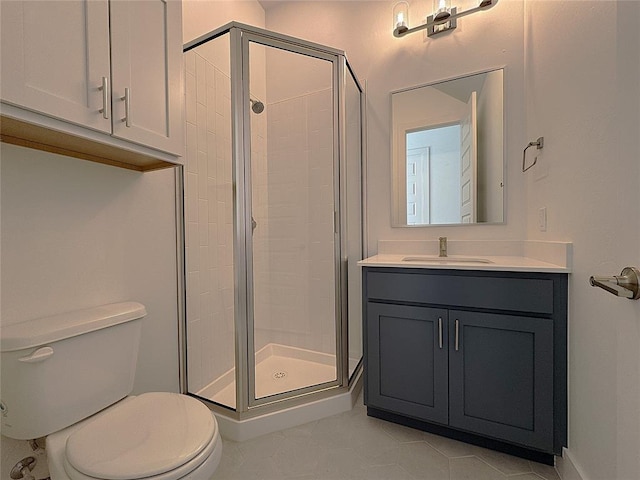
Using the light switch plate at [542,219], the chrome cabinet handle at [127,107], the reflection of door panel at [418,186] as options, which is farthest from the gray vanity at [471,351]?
the chrome cabinet handle at [127,107]

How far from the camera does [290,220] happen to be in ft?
7.36

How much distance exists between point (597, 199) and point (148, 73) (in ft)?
5.50

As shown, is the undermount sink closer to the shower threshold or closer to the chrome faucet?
the chrome faucet

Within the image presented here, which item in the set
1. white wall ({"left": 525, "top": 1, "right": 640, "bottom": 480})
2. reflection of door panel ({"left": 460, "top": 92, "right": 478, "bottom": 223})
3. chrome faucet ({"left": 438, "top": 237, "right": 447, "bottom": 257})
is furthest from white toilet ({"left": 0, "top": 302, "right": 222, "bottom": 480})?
reflection of door panel ({"left": 460, "top": 92, "right": 478, "bottom": 223})

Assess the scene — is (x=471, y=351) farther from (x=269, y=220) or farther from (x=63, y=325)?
(x=63, y=325)

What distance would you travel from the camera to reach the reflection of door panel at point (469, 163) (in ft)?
6.61

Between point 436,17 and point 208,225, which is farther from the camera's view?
point 436,17

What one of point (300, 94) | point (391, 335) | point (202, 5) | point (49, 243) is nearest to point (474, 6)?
point (300, 94)

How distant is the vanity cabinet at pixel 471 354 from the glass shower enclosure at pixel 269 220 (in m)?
0.35

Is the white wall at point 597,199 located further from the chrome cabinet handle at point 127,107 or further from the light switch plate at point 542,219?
the chrome cabinet handle at point 127,107

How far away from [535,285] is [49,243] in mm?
1919

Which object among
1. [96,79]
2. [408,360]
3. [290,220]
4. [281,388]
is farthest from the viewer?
[290,220]

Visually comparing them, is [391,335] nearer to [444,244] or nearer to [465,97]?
[444,244]

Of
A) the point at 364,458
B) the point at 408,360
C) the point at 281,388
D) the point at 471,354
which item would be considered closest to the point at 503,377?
the point at 471,354
